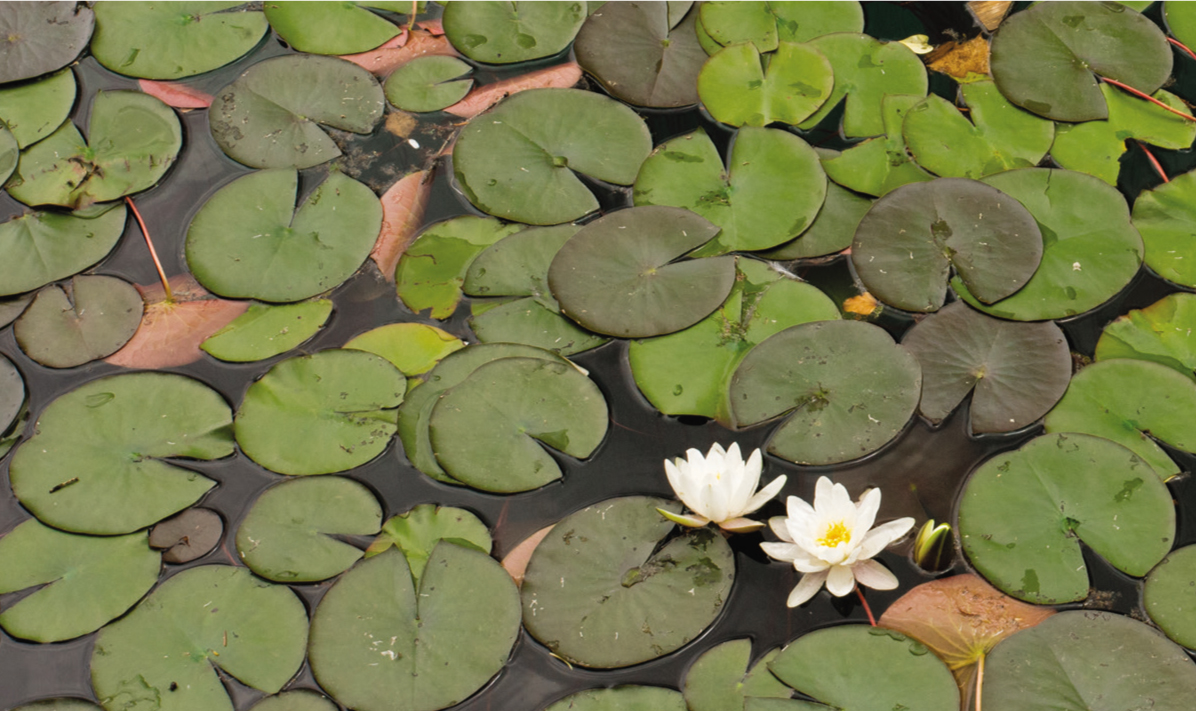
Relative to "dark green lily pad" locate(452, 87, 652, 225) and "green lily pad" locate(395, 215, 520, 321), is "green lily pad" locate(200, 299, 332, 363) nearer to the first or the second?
"green lily pad" locate(395, 215, 520, 321)

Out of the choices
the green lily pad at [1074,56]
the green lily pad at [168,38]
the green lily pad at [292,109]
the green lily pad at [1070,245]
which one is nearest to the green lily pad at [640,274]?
the green lily pad at [1070,245]

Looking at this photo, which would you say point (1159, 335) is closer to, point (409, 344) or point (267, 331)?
point (409, 344)

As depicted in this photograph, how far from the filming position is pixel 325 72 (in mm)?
3494

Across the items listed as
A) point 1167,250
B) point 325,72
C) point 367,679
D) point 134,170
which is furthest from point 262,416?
point 1167,250

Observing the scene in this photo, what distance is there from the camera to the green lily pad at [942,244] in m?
2.88

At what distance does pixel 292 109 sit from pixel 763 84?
2.07 m

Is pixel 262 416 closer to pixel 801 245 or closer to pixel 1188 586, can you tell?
pixel 801 245

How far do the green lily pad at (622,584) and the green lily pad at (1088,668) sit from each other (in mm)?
831

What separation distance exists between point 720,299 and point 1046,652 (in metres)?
1.50

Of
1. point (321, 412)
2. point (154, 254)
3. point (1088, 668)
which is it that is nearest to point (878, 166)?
point (1088, 668)

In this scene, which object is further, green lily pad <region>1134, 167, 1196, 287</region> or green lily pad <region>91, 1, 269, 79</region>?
green lily pad <region>91, 1, 269, 79</region>

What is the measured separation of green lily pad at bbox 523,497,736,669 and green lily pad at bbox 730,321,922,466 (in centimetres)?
46

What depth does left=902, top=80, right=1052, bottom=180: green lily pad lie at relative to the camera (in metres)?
3.15

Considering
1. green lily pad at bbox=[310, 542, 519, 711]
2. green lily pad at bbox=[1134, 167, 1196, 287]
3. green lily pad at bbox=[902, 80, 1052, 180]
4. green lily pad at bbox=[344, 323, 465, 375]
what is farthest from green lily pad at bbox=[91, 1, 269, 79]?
green lily pad at bbox=[1134, 167, 1196, 287]
